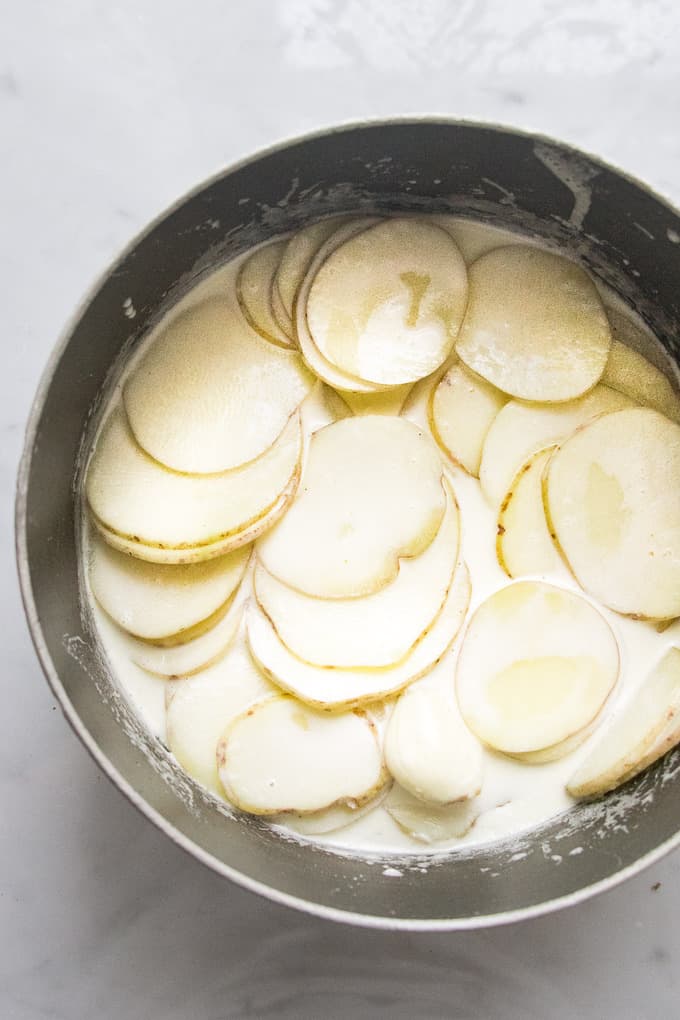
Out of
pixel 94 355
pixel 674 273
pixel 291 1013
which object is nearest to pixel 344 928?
pixel 291 1013

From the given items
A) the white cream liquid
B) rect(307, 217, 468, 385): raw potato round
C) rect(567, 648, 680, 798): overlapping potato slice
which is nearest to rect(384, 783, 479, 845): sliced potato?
the white cream liquid

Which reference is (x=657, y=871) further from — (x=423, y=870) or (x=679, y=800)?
(x=423, y=870)

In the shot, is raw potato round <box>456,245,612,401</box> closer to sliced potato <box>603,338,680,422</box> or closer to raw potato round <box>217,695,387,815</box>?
sliced potato <box>603,338,680,422</box>

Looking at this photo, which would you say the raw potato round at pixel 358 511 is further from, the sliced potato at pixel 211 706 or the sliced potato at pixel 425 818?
the sliced potato at pixel 425 818

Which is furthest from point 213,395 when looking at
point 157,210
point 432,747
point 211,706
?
point 432,747

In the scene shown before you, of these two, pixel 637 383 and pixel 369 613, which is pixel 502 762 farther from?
pixel 637 383
